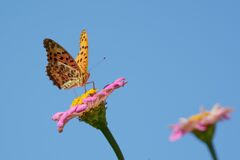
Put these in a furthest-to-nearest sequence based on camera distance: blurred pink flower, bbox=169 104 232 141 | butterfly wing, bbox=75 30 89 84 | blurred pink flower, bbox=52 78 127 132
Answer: butterfly wing, bbox=75 30 89 84, blurred pink flower, bbox=52 78 127 132, blurred pink flower, bbox=169 104 232 141

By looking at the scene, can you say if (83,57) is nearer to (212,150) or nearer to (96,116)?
(96,116)

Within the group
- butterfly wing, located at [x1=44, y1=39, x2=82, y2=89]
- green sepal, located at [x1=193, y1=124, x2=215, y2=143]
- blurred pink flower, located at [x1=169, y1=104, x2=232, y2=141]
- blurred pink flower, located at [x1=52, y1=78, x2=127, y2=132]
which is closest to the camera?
blurred pink flower, located at [x1=169, y1=104, x2=232, y2=141]

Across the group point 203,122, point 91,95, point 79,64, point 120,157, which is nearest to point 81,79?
point 79,64

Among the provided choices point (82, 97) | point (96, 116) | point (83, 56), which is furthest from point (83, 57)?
point (96, 116)

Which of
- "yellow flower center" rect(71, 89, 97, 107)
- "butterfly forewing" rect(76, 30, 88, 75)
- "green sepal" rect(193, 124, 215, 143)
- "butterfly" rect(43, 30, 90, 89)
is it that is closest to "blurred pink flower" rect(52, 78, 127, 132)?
"yellow flower center" rect(71, 89, 97, 107)

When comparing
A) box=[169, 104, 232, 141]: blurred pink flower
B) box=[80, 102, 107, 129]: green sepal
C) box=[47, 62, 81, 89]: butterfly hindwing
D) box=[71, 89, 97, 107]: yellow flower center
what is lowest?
box=[169, 104, 232, 141]: blurred pink flower

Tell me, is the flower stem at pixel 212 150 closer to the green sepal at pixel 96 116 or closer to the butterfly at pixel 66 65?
the green sepal at pixel 96 116

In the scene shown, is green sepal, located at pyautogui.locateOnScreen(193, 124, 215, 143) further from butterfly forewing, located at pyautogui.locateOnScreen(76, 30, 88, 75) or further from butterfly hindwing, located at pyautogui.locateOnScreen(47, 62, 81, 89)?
butterfly forewing, located at pyautogui.locateOnScreen(76, 30, 88, 75)
